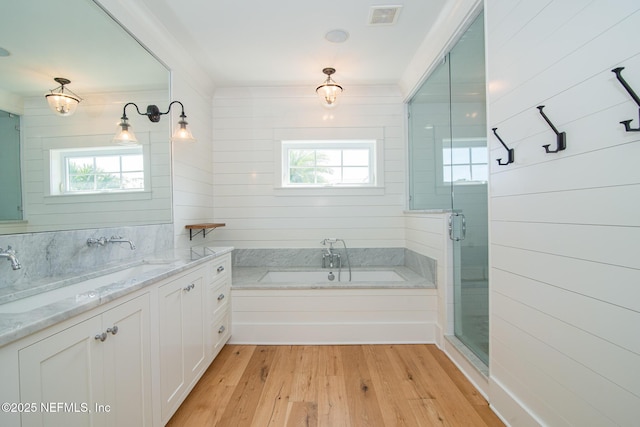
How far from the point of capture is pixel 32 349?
2.49 ft

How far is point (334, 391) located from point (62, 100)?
2.27 metres

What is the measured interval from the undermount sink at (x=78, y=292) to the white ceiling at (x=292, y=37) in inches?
72.1

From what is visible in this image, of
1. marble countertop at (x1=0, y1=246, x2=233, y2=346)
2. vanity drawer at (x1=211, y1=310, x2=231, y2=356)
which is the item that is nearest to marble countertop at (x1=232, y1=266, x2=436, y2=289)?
vanity drawer at (x1=211, y1=310, x2=231, y2=356)

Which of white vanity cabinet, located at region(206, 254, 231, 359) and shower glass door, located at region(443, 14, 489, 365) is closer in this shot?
shower glass door, located at region(443, 14, 489, 365)

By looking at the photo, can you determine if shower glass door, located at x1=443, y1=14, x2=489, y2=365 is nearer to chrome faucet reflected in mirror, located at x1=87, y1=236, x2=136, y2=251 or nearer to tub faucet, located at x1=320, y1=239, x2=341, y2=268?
tub faucet, located at x1=320, y1=239, x2=341, y2=268

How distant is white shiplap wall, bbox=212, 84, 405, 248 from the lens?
312 cm

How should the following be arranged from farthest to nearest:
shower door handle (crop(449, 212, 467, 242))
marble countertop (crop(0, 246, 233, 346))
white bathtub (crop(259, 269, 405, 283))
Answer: white bathtub (crop(259, 269, 405, 283)) → shower door handle (crop(449, 212, 467, 242)) → marble countertop (crop(0, 246, 233, 346))

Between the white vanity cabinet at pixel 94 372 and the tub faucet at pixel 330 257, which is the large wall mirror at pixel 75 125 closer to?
the white vanity cabinet at pixel 94 372

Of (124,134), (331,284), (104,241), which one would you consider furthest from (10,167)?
(331,284)

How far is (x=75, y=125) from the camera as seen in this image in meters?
1.48

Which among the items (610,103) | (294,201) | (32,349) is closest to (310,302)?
(294,201)

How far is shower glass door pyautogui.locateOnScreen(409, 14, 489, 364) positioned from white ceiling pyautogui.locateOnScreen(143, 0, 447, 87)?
0.44 m

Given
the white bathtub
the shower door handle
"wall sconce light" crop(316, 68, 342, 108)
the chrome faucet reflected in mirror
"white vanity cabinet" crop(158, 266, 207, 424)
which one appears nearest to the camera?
"white vanity cabinet" crop(158, 266, 207, 424)

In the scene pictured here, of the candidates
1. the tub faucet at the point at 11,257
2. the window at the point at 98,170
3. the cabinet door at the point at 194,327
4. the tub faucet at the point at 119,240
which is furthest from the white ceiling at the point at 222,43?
the cabinet door at the point at 194,327
